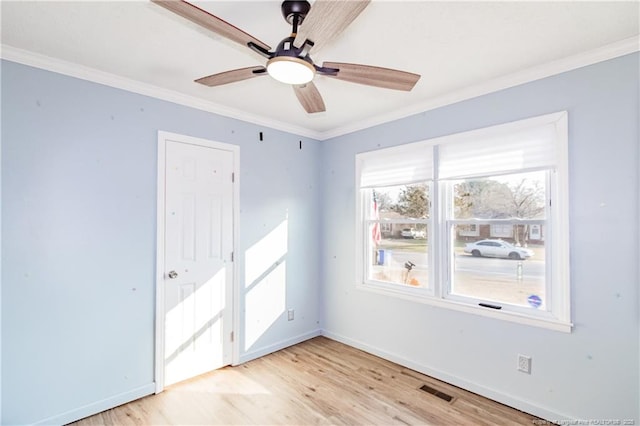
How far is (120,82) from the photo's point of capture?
2.49m

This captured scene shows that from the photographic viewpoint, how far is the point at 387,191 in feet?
11.2

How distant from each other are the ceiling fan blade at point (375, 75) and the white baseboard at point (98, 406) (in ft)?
8.98

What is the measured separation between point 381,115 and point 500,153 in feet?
4.01

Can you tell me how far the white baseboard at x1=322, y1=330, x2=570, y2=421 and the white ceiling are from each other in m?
2.39

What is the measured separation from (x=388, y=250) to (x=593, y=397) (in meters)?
1.87

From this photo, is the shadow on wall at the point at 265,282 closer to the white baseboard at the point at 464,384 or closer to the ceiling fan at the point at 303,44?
the white baseboard at the point at 464,384

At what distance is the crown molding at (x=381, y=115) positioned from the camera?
81.4 inches

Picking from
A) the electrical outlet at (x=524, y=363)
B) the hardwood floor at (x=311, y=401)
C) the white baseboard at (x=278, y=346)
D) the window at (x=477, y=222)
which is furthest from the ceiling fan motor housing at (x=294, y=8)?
the white baseboard at (x=278, y=346)

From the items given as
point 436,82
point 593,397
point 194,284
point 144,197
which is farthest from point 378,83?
point 593,397

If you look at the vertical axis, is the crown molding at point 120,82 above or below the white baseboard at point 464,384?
above

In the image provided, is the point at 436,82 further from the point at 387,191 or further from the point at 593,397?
the point at 593,397

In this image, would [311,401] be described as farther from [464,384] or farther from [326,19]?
[326,19]

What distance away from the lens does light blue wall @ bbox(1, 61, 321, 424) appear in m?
2.09

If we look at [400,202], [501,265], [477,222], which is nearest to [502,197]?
[477,222]
